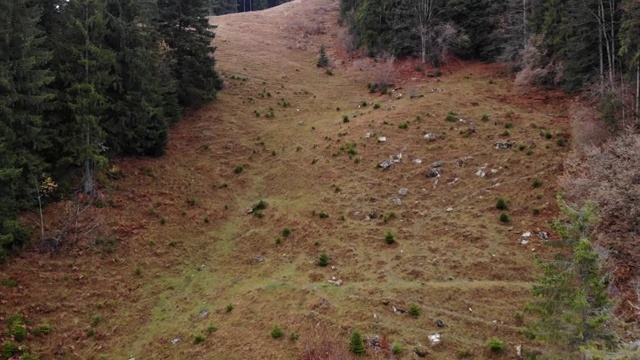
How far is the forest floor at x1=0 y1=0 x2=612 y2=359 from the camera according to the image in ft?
61.3

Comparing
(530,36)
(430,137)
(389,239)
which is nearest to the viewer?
(389,239)

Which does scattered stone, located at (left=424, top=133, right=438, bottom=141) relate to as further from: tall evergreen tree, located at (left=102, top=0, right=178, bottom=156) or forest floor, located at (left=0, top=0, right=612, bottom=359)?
tall evergreen tree, located at (left=102, top=0, right=178, bottom=156)

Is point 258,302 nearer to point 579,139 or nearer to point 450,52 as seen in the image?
point 579,139

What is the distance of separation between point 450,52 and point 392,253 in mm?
31766

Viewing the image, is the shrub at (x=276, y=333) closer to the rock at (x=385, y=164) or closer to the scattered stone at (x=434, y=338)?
the scattered stone at (x=434, y=338)

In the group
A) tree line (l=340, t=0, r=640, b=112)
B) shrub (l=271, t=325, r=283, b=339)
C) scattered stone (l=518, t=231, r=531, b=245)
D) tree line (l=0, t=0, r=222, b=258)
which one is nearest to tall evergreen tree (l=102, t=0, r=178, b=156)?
tree line (l=0, t=0, r=222, b=258)

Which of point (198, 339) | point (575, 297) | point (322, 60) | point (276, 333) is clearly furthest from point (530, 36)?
point (198, 339)

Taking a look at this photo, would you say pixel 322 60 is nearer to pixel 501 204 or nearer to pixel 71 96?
pixel 71 96

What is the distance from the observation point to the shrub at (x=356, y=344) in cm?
1703

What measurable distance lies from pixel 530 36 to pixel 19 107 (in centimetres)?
3851

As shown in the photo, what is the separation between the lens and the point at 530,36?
39.0 meters

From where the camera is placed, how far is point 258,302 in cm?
2048

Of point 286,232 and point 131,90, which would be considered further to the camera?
point 131,90

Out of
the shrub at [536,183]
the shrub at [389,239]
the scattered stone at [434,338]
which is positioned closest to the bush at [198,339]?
the scattered stone at [434,338]
